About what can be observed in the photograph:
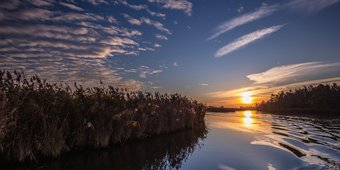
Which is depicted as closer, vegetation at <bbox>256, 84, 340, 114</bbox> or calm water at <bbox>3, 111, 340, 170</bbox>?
calm water at <bbox>3, 111, 340, 170</bbox>

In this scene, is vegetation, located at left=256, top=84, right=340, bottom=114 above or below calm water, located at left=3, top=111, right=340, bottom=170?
above

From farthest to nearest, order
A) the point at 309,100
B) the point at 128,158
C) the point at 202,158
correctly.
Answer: the point at 309,100 < the point at 202,158 < the point at 128,158

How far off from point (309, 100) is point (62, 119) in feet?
294

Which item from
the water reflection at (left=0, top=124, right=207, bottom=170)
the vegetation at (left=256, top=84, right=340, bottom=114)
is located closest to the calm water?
the water reflection at (left=0, top=124, right=207, bottom=170)

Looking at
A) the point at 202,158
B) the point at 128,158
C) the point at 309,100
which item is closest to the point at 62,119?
the point at 128,158

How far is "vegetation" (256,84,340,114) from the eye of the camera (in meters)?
76.9

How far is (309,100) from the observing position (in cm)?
8912

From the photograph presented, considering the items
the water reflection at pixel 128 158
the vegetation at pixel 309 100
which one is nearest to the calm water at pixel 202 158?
the water reflection at pixel 128 158

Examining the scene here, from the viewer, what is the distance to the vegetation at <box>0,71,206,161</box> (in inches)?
410

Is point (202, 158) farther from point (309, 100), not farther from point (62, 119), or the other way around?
point (309, 100)

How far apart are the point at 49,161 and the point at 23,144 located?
4.39 feet

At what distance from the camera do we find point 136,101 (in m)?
19.8

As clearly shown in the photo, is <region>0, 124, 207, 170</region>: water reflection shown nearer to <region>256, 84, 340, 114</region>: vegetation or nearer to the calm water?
the calm water

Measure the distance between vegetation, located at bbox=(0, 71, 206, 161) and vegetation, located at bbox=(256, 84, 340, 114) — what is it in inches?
2404
